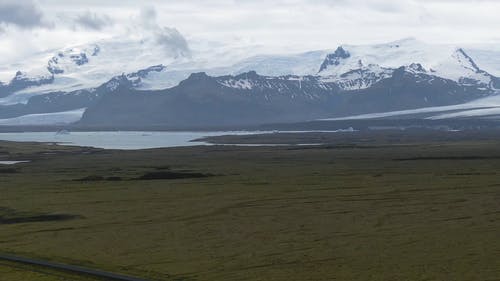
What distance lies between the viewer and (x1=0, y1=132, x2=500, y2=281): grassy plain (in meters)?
48.8

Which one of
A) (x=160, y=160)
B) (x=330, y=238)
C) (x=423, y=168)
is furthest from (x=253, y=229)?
(x=160, y=160)

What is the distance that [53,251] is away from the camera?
182ft

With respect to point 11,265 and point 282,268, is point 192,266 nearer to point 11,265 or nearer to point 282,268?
point 282,268

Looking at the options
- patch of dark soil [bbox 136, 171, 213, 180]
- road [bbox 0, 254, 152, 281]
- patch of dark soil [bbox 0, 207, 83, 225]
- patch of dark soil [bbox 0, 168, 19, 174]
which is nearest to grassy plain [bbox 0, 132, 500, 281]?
patch of dark soil [bbox 0, 207, 83, 225]

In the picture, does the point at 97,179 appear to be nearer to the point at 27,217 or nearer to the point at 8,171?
the point at 8,171

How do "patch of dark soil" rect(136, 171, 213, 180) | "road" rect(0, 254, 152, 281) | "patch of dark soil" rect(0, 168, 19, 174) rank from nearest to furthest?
"road" rect(0, 254, 152, 281) → "patch of dark soil" rect(136, 171, 213, 180) → "patch of dark soil" rect(0, 168, 19, 174)

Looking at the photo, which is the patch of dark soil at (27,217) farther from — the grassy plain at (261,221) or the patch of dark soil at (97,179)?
the patch of dark soil at (97,179)

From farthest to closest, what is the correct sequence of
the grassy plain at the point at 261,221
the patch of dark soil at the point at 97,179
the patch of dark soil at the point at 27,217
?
1. the patch of dark soil at the point at 97,179
2. the patch of dark soil at the point at 27,217
3. the grassy plain at the point at 261,221

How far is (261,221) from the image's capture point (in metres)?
65.9

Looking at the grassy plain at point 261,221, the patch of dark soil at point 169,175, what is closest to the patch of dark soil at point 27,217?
the grassy plain at point 261,221

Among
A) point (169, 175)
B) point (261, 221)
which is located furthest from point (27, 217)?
point (169, 175)

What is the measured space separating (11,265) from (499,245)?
991 inches

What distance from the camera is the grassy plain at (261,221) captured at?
48.8 m

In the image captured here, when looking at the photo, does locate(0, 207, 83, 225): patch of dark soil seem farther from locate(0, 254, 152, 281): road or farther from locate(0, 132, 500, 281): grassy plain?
locate(0, 254, 152, 281): road
